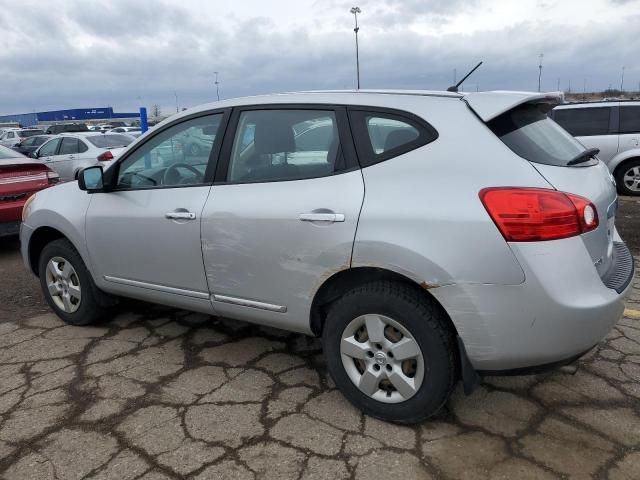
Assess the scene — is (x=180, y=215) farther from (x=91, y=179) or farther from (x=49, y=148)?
(x=49, y=148)

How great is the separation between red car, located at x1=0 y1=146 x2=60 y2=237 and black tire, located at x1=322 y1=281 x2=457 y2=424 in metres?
5.06

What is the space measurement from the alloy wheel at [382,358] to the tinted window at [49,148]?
11.7 m

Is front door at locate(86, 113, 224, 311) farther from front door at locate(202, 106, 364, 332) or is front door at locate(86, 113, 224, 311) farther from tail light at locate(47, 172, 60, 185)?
tail light at locate(47, 172, 60, 185)

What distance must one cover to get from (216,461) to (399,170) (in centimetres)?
159

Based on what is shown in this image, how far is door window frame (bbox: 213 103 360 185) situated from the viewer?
8.60 ft

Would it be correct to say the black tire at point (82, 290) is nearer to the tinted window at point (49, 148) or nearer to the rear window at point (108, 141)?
the rear window at point (108, 141)

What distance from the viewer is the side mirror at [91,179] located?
3529 mm

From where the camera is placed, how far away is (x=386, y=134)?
259 cm

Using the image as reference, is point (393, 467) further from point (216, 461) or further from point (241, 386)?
point (241, 386)

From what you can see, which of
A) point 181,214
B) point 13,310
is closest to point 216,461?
point 181,214

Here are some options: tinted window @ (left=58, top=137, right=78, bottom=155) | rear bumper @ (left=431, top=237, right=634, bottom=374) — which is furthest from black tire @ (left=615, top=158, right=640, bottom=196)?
tinted window @ (left=58, top=137, right=78, bottom=155)

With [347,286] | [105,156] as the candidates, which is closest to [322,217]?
[347,286]

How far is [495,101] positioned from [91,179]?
260cm

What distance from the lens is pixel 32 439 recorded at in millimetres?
2639
